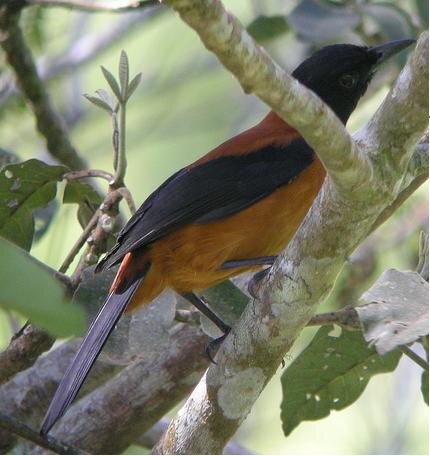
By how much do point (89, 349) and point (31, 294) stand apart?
7.53 ft

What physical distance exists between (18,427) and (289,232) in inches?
62.1

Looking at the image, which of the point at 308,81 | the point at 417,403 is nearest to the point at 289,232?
the point at 308,81

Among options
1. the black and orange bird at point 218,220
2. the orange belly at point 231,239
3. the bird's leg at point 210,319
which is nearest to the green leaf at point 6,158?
the black and orange bird at point 218,220

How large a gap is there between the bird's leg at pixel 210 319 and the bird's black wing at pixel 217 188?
396mm

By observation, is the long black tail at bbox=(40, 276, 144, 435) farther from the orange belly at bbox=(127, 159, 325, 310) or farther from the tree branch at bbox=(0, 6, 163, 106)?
the tree branch at bbox=(0, 6, 163, 106)

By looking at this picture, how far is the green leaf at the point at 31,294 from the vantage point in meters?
1.17

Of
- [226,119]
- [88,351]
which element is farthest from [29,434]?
[226,119]

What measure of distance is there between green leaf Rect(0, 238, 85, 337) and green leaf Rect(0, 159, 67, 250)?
8.47 feet

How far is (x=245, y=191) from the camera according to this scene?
3.99 meters

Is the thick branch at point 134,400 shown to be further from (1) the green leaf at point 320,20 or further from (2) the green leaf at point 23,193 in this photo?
(1) the green leaf at point 320,20

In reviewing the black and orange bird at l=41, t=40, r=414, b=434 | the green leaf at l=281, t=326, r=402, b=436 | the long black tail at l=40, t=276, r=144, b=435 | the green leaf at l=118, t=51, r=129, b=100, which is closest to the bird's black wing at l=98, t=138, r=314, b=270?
the black and orange bird at l=41, t=40, r=414, b=434

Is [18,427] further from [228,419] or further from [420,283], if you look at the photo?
[420,283]

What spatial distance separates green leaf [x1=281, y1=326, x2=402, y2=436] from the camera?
11.6ft

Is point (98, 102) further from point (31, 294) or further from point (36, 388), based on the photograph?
point (31, 294)
